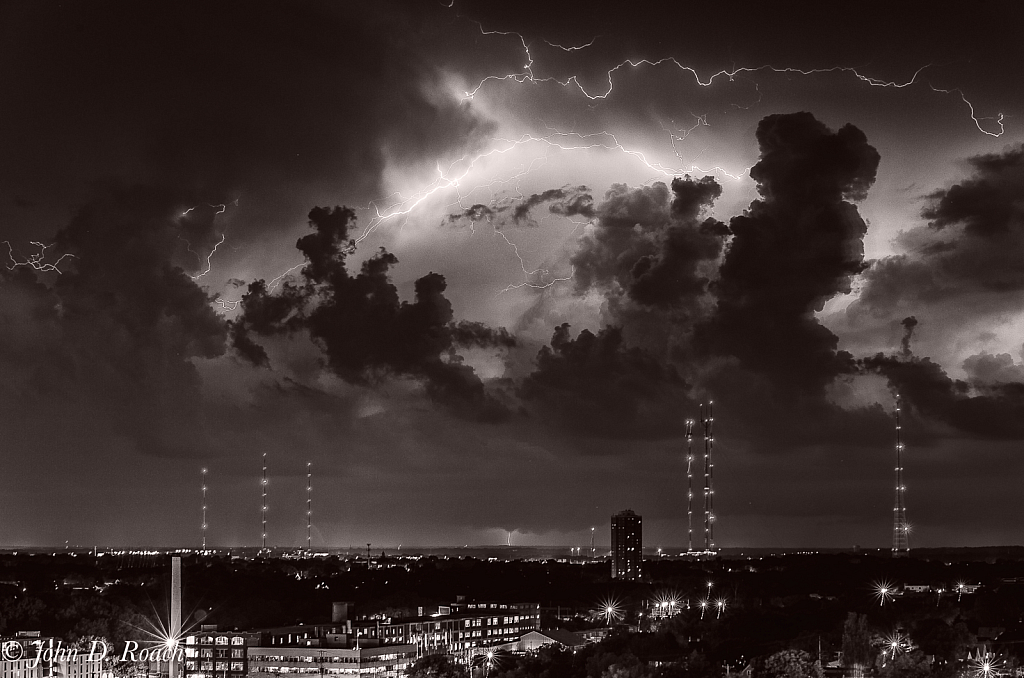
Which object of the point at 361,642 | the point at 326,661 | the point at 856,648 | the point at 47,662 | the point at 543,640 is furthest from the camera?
the point at 543,640

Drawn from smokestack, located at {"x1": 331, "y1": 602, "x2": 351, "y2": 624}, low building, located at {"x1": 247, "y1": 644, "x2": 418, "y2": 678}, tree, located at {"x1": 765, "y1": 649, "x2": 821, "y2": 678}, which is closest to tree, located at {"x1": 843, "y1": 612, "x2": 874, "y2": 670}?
tree, located at {"x1": 765, "y1": 649, "x2": 821, "y2": 678}

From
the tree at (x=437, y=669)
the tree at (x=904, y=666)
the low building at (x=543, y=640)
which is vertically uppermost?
the tree at (x=904, y=666)

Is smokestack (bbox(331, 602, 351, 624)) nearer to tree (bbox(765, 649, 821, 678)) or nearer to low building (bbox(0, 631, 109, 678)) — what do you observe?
low building (bbox(0, 631, 109, 678))

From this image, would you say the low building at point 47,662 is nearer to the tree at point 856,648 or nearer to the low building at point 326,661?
the low building at point 326,661

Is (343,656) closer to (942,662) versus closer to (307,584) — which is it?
(942,662)

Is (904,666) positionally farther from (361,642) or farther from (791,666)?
(361,642)

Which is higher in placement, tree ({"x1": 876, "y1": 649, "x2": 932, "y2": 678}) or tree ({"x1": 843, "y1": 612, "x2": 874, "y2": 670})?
tree ({"x1": 843, "y1": 612, "x2": 874, "y2": 670})

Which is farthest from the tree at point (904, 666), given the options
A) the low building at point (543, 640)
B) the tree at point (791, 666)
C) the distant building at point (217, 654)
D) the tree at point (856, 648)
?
the distant building at point (217, 654)

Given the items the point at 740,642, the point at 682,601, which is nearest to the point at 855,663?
the point at 740,642

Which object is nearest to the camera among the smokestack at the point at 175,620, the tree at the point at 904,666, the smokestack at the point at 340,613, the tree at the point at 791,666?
the tree at the point at 791,666

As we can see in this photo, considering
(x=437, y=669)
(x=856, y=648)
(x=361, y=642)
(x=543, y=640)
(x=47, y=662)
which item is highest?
(x=856, y=648)

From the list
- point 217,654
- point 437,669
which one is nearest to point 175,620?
point 217,654
